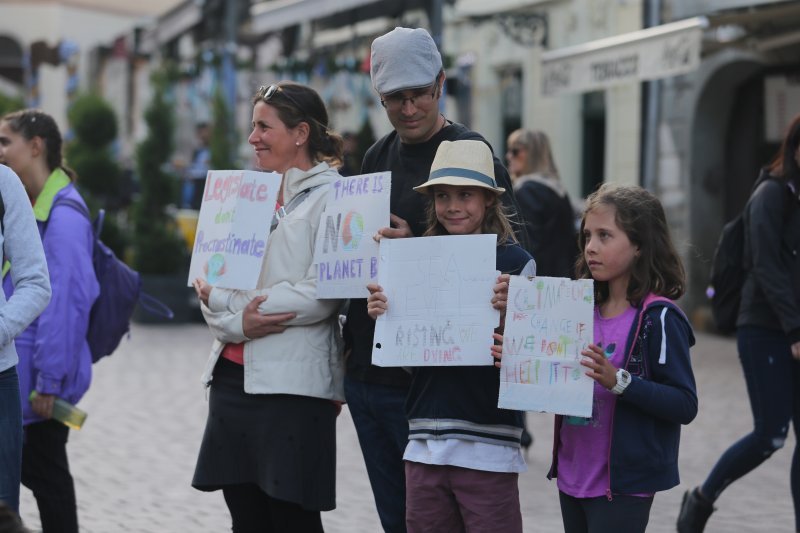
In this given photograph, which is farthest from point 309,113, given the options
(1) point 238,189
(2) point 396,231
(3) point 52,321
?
(3) point 52,321

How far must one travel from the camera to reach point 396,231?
434 cm

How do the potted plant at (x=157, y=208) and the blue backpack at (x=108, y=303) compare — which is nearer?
the blue backpack at (x=108, y=303)

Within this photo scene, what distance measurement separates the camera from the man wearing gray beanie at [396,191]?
4.40m

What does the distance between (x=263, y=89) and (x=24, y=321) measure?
3.77 ft

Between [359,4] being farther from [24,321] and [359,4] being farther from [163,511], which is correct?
[24,321]

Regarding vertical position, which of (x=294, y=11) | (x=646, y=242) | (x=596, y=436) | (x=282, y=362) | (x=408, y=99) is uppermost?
(x=294, y=11)

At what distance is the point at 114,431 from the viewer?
9.52 m

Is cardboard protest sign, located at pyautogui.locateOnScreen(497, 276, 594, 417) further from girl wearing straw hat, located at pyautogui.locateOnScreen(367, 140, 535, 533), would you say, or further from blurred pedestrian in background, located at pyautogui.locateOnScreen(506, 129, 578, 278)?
blurred pedestrian in background, located at pyautogui.locateOnScreen(506, 129, 578, 278)

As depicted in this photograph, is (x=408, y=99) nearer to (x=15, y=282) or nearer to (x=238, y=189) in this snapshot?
(x=238, y=189)

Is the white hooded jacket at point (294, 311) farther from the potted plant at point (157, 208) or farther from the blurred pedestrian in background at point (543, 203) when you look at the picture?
the potted plant at point (157, 208)

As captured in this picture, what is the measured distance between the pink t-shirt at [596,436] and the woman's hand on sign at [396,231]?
2.05 feet

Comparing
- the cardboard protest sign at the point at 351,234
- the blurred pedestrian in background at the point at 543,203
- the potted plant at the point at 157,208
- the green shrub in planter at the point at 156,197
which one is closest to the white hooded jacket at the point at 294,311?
the cardboard protest sign at the point at 351,234

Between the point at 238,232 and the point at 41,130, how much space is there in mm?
1381

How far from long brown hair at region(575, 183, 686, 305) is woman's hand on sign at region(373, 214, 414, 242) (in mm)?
542
